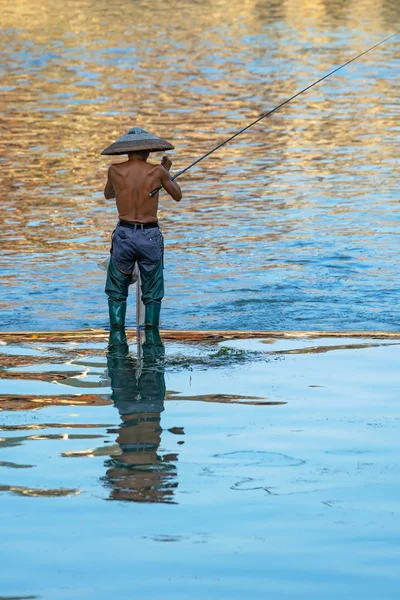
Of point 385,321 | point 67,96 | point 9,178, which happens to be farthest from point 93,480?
point 67,96

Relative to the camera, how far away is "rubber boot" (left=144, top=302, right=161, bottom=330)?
10.8m

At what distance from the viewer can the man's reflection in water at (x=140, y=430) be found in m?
6.92

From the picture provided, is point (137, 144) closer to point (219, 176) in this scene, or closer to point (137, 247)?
point (137, 247)

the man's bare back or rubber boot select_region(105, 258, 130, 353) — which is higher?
the man's bare back

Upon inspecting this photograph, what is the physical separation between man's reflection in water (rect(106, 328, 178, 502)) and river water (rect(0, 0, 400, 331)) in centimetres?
218

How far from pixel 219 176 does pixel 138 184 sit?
425 inches

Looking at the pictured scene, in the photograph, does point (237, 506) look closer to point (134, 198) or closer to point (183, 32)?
point (134, 198)

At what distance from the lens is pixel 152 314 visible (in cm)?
1080

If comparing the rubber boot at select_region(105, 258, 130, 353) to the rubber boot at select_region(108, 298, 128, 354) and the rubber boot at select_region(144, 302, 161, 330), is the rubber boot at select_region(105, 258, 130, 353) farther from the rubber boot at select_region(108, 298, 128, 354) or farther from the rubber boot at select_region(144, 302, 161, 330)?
the rubber boot at select_region(144, 302, 161, 330)

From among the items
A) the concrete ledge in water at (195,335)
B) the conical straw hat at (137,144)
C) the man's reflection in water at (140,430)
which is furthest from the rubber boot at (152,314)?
the conical straw hat at (137,144)

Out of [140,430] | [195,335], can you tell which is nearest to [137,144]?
[195,335]

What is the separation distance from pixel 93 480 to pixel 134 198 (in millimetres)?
3641

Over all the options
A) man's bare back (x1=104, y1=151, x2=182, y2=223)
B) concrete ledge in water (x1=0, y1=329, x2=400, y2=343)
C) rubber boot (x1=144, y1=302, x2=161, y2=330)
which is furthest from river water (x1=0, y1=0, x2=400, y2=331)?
man's bare back (x1=104, y1=151, x2=182, y2=223)

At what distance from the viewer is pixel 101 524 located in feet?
21.1
